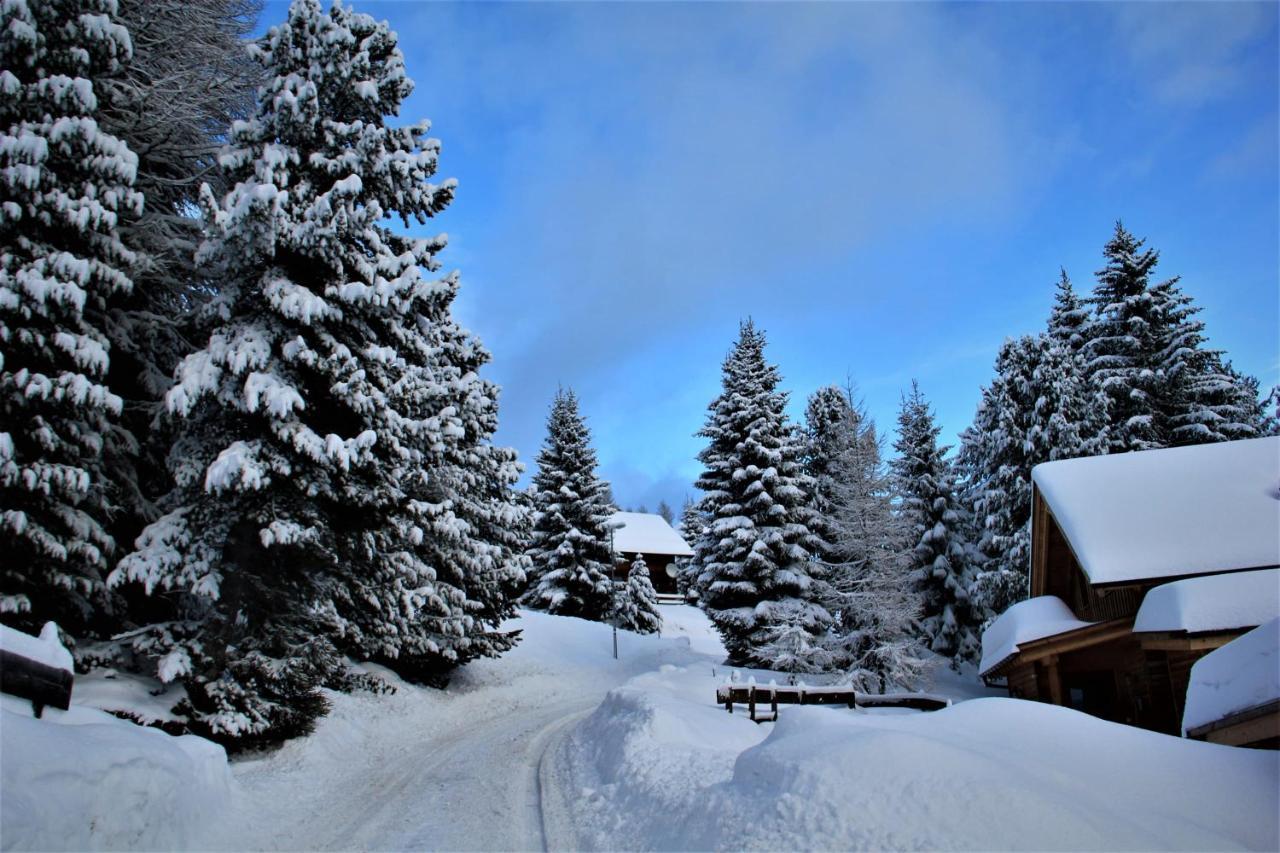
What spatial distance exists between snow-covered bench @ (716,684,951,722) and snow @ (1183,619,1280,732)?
10050 millimetres

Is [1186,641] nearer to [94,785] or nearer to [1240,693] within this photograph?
[1240,693]

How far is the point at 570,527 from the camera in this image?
36688mm

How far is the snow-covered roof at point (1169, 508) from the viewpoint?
48.5ft

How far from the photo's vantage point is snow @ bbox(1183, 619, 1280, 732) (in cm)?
541

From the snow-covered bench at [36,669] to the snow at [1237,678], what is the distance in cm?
1083

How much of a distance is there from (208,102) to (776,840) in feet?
57.9

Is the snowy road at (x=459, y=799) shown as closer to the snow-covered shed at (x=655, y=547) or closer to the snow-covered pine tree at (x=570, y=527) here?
the snow-covered pine tree at (x=570, y=527)

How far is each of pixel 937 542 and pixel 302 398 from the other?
24996 millimetres

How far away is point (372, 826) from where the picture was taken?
331 inches

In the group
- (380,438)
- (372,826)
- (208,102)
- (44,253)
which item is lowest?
(372,826)

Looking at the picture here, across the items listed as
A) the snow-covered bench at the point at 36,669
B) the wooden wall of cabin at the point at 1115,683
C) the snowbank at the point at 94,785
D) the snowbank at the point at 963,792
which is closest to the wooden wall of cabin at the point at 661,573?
the wooden wall of cabin at the point at 1115,683

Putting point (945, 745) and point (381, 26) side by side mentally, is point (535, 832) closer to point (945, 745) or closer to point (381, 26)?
point (945, 745)

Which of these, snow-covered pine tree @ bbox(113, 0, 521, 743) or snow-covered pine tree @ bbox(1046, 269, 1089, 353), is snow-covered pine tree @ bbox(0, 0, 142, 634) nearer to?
snow-covered pine tree @ bbox(113, 0, 521, 743)

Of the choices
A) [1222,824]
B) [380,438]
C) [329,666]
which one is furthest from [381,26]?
[1222,824]
